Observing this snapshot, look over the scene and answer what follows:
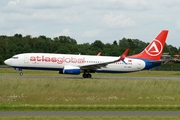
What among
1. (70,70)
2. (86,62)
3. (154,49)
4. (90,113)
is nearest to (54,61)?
(70,70)

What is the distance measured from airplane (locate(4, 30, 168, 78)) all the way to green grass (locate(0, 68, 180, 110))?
982cm

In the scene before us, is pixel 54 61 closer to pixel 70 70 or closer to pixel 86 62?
pixel 70 70

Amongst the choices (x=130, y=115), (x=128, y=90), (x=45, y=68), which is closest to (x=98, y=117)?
(x=130, y=115)

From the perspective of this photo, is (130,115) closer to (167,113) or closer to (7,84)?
(167,113)

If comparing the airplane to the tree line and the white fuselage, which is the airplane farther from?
the tree line

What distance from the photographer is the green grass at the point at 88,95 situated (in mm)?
21031

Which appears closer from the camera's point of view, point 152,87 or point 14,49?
point 152,87

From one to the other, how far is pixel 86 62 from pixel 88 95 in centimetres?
1716

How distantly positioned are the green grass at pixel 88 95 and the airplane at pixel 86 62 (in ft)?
32.2

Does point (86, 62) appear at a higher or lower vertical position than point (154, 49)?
lower

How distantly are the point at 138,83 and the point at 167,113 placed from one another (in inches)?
585

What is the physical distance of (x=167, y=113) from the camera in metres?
18.1

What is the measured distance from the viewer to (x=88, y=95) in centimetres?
2702

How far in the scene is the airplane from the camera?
4241cm
